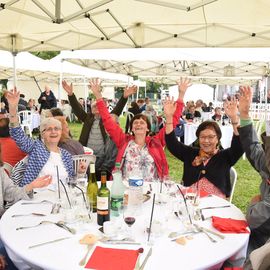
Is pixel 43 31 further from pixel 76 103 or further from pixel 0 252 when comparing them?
pixel 0 252

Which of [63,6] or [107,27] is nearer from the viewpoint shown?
[63,6]

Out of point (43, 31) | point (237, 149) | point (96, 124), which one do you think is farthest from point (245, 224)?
point (43, 31)

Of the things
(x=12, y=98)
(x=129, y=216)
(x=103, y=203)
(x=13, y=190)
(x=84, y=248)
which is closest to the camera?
(x=84, y=248)

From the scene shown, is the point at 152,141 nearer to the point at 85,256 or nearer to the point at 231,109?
the point at 231,109

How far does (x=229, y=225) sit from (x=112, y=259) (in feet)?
2.50

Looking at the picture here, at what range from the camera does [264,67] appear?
10.6m

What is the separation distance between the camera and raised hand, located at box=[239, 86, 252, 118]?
2.58 m

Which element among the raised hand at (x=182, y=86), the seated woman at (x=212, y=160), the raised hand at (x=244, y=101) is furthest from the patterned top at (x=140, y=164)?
the raised hand at (x=244, y=101)

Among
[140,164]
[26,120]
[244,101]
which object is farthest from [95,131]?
[26,120]

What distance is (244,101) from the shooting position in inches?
106

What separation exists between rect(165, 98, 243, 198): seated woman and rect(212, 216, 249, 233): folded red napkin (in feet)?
2.91

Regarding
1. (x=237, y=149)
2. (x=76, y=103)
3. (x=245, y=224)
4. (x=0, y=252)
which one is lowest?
(x=0, y=252)

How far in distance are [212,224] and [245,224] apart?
22 cm

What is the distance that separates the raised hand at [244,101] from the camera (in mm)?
2581
